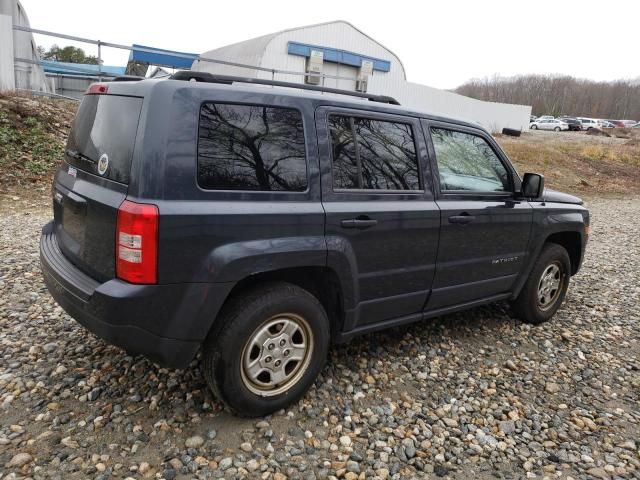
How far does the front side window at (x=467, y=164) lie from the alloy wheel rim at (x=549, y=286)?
3.49 feet

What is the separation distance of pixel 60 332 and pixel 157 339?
171 cm

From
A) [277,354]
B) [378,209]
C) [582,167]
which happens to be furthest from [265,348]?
[582,167]

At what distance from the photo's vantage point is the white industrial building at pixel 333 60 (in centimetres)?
2797

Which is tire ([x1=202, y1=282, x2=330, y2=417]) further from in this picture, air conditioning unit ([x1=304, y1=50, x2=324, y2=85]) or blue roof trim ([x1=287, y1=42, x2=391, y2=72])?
blue roof trim ([x1=287, y1=42, x2=391, y2=72])

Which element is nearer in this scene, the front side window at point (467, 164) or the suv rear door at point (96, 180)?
the suv rear door at point (96, 180)

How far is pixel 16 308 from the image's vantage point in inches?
162

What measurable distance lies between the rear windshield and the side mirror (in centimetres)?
299

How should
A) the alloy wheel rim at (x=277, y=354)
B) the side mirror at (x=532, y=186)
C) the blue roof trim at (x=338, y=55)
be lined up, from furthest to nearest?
the blue roof trim at (x=338, y=55) → the side mirror at (x=532, y=186) → the alloy wheel rim at (x=277, y=354)

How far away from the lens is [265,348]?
111 inches

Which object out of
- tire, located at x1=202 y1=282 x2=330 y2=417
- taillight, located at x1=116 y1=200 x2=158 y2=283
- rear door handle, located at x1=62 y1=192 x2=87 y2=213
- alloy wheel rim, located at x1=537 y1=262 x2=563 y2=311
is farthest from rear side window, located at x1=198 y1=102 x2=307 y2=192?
alloy wheel rim, located at x1=537 y1=262 x2=563 y2=311

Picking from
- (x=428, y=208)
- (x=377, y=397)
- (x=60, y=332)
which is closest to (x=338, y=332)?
(x=377, y=397)

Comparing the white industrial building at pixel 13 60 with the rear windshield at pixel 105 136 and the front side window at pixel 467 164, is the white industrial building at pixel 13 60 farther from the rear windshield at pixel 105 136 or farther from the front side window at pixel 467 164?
the front side window at pixel 467 164

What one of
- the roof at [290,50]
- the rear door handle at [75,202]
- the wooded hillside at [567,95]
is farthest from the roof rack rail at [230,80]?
the wooded hillside at [567,95]

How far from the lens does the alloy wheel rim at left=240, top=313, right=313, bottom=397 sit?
9.15ft
